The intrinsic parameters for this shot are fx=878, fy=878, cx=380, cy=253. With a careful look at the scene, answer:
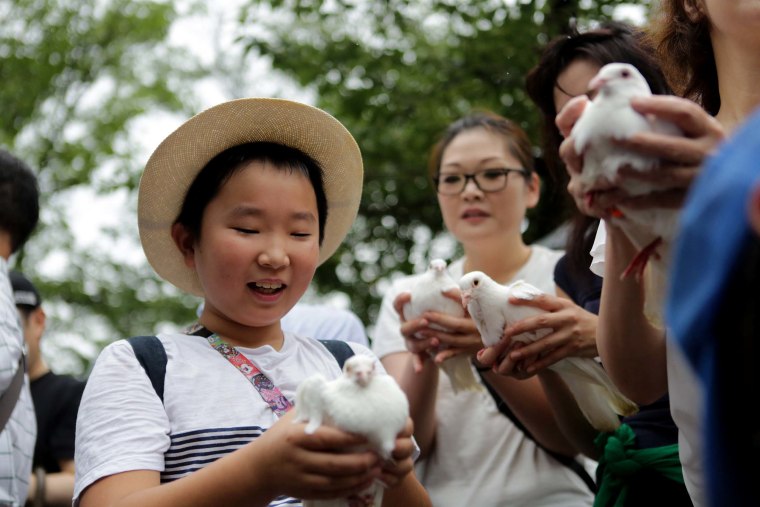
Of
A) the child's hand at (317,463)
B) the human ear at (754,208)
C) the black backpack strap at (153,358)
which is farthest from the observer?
the black backpack strap at (153,358)

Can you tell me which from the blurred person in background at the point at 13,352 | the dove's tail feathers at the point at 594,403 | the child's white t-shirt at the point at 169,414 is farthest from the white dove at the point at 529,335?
the blurred person in background at the point at 13,352

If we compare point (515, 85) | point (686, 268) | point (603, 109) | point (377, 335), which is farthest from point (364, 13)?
Result: point (686, 268)

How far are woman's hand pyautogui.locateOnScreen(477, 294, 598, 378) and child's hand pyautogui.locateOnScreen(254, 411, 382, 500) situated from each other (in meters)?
1.10

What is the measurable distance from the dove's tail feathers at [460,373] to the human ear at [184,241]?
1070 mm

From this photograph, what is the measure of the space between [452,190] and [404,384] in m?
1.10

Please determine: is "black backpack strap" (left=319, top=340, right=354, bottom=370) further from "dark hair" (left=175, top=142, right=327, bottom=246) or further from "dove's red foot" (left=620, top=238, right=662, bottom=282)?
"dove's red foot" (left=620, top=238, right=662, bottom=282)

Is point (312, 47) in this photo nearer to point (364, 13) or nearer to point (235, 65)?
point (364, 13)

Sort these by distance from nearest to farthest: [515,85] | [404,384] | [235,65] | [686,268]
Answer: [686,268], [404,384], [515,85], [235,65]

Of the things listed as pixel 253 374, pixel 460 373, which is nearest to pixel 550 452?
pixel 460 373

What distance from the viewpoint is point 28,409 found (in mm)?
3623

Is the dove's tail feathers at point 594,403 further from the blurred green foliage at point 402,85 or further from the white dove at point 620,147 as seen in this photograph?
the blurred green foliage at point 402,85

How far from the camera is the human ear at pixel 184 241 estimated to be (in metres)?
2.73

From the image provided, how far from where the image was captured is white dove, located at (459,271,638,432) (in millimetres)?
2836

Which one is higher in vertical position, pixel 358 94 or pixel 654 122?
pixel 358 94
